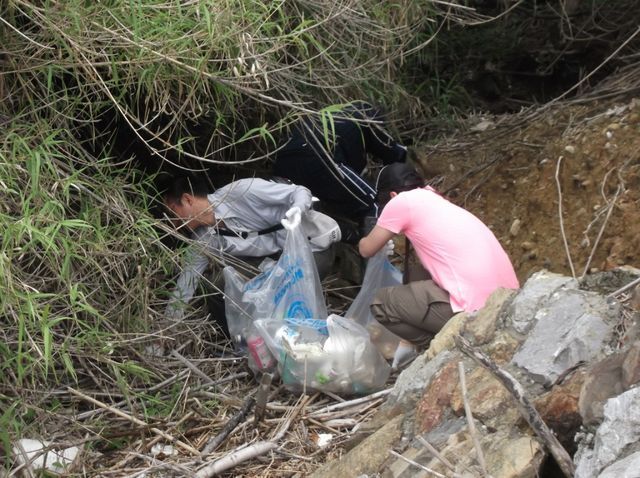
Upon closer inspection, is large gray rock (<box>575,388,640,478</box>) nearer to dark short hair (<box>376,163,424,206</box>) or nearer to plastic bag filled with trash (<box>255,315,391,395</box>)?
plastic bag filled with trash (<box>255,315,391,395</box>)

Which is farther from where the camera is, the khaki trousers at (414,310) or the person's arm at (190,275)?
the person's arm at (190,275)

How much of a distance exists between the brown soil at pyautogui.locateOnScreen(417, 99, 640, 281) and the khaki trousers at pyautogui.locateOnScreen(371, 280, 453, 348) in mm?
1078

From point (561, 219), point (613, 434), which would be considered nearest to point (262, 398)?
point (613, 434)

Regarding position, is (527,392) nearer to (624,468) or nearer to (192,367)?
(624,468)

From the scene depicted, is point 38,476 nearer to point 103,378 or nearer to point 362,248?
point 103,378

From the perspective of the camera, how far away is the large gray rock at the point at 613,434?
7.84ft

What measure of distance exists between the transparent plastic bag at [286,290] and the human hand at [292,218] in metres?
0.02

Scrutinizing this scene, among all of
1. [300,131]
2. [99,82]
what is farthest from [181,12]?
[300,131]

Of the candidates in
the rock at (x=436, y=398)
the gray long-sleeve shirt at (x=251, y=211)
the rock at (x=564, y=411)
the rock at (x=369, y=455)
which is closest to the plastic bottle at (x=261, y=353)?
the gray long-sleeve shirt at (x=251, y=211)

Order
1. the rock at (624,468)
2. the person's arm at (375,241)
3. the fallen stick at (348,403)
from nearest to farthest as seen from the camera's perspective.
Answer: the rock at (624,468), the fallen stick at (348,403), the person's arm at (375,241)

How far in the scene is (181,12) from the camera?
4.26 meters

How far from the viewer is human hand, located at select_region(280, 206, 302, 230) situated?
14.7 feet

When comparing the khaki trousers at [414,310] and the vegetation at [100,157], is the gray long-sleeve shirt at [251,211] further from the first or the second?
the khaki trousers at [414,310]

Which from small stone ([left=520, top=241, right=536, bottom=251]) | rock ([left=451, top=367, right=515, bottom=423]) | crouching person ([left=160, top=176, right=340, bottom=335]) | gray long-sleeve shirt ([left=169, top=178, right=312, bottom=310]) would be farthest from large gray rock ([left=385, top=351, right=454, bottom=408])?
small stone ([left=520, top=241, right=536, bottom=251])
